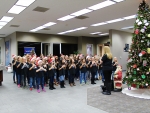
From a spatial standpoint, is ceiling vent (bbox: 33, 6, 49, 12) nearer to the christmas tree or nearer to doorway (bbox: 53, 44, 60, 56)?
the christmas tree

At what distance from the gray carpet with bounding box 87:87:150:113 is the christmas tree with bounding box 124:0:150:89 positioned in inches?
25.7

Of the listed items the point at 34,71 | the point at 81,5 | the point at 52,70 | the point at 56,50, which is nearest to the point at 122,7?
the point at 81,5

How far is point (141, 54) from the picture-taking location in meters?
5.09

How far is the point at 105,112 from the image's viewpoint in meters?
3.76

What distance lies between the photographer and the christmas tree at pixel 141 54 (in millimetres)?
5066

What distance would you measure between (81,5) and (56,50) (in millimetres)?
9172

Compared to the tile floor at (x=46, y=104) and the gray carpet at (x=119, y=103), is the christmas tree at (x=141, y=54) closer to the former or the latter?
the gray carpet at (x=119, y=103)

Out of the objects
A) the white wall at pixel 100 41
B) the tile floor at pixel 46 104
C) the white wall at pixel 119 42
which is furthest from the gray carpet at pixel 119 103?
the white wall at pixel 100 41

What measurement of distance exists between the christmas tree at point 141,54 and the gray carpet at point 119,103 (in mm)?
653

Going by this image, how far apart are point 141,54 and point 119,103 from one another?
71.9 inches

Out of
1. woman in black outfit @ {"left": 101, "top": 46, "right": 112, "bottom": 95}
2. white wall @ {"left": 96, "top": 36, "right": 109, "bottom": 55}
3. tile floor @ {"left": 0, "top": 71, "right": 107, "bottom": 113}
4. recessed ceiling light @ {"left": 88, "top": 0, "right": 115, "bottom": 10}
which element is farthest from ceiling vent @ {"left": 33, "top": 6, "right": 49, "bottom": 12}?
white wall @ {"left": 96, "top": 36, "right": 109, "bottom": 55}

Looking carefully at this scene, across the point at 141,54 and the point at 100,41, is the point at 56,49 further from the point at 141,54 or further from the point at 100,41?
the point at 141,54

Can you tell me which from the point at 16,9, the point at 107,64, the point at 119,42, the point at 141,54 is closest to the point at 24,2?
the point at 16,9

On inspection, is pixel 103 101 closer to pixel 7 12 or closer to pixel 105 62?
pixel 105 62
